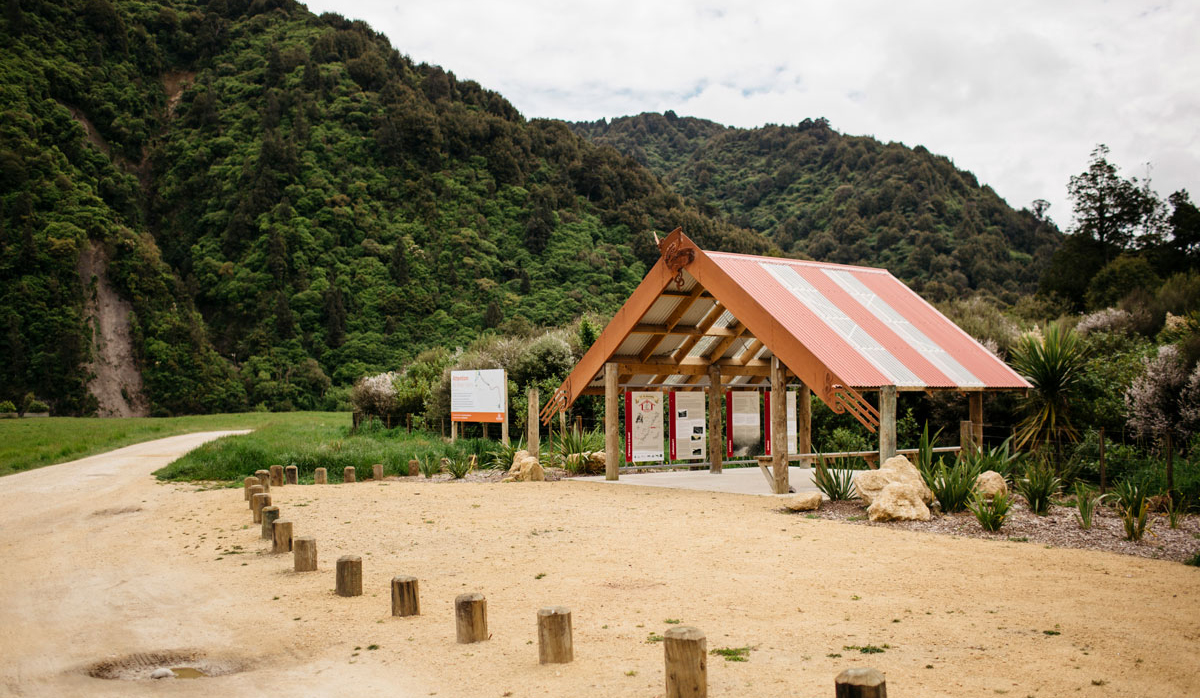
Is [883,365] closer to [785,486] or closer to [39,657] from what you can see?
[785,486]

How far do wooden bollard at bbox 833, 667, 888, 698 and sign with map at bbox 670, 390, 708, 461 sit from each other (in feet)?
47.0

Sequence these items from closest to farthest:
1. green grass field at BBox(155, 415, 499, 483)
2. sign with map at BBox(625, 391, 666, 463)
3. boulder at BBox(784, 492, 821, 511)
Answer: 1. boulder at BBox(784, 492, 821, 511)
2. sign with map at BBox(625, 391, 666, 463)
3. green grass field at BBox(155, 415, 499, 483)

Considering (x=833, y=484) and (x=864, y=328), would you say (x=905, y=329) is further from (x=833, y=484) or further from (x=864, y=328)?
(x=833, y=484)

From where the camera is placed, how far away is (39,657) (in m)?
5.67

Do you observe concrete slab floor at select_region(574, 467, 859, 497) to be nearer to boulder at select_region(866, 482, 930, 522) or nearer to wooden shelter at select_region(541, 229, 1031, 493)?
wooden shelter at select_region(541, 229, 1031, 493)

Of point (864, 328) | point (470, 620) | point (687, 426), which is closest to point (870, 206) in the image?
point (687, 426)

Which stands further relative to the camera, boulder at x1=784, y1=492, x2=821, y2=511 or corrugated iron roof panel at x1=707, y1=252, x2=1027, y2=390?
corrugated iron roof panel at x1=707, y1=252, x2=1027, y2=390

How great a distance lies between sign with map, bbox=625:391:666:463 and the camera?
17.4 meters

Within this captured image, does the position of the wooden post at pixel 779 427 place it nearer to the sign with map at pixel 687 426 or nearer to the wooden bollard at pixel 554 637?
the sign with map at pixel 687 426

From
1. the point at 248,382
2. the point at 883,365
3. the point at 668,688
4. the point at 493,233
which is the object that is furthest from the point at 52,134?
the point at 668,688

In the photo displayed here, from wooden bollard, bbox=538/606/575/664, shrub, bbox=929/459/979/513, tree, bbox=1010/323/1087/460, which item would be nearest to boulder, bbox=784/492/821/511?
shrub, bbox=929/459/979/513

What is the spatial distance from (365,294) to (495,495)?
4781cm

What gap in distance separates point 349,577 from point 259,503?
193 inches

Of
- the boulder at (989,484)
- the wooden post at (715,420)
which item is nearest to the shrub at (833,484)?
the boulder at (989,484)
